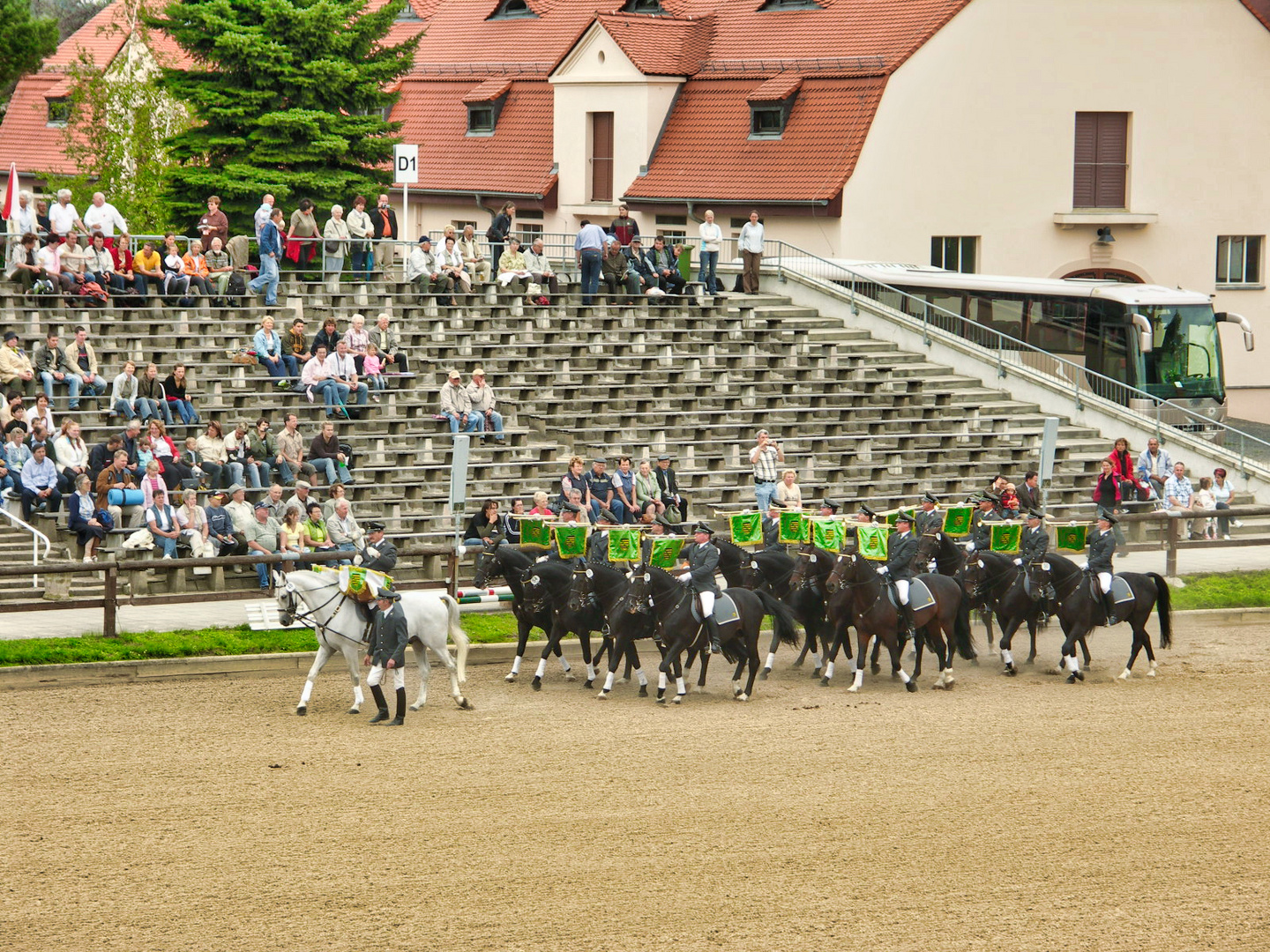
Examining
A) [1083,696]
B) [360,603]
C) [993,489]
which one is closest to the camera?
[360,603]

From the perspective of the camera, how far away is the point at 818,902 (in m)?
11.7

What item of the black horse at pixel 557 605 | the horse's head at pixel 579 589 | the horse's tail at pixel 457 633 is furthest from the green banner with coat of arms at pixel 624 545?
the horse's tail at pixel 457 633

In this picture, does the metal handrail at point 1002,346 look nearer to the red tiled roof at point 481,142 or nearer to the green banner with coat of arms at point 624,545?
the red tiled roof at point 481,142

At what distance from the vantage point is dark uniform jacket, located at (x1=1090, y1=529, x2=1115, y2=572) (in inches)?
752

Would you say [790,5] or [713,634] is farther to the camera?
[790,5]

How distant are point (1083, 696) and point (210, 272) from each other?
620 inches

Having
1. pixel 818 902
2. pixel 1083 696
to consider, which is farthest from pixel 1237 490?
pixel 818 902

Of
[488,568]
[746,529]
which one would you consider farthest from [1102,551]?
[488,568]

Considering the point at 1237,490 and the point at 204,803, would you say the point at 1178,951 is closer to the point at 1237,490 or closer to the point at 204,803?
the point at 204,803

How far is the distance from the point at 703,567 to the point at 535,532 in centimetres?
293

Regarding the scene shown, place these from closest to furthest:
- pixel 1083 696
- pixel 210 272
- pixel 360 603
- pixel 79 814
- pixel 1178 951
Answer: pixel 1178 951 < pixel 79 814 < pixel 360 603 < pixel 1083 696 < pixel 210 272

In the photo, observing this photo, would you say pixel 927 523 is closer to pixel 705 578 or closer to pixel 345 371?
pixel 705 578

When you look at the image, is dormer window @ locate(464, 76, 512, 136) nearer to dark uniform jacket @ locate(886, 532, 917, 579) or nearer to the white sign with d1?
the white sign with d1

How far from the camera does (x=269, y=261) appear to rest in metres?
27.6
